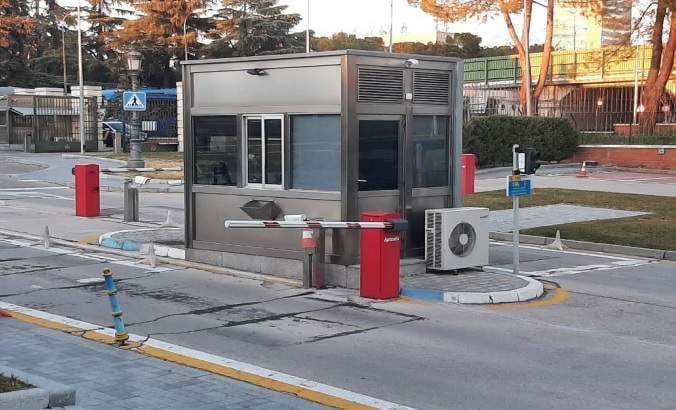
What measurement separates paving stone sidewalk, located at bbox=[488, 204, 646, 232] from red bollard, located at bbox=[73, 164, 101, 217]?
9193 mm

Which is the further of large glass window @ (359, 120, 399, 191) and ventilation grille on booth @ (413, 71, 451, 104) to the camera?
ventilation grille on booth @ (413, 71, 451, 104)

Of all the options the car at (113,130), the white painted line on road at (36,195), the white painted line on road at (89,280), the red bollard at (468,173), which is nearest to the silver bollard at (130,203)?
the white painted line on road at (36,195)

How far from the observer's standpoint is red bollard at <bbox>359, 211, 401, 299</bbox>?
1062cm

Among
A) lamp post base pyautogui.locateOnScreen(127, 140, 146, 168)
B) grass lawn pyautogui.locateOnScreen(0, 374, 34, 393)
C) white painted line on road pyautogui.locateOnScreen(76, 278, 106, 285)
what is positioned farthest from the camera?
lamp post base pyautogui.locateOnScreen(127, 140, 146, 168)

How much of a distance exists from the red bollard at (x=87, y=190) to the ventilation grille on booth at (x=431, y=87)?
10400mm

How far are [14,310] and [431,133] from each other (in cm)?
614

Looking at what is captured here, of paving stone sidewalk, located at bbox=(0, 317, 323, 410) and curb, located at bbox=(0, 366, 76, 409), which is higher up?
curb, located at bbox=(0, 366, 76, 409)

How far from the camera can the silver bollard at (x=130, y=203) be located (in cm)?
1922

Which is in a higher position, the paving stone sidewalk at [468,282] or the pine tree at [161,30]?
the pine tree at [161,30]

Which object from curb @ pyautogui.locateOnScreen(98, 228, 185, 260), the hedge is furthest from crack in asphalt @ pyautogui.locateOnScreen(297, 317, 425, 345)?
the hedge

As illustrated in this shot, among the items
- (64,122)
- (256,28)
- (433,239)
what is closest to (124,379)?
(433,239)

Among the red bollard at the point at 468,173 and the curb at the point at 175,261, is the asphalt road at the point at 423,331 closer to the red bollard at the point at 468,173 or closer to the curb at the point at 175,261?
the curb at the point at 175,261

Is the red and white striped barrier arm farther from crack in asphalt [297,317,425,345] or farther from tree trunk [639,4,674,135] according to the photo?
tree trunk [639,4,674,135]

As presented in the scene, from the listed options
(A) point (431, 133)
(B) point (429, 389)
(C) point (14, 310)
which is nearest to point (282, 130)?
(A) point (431, 133)
